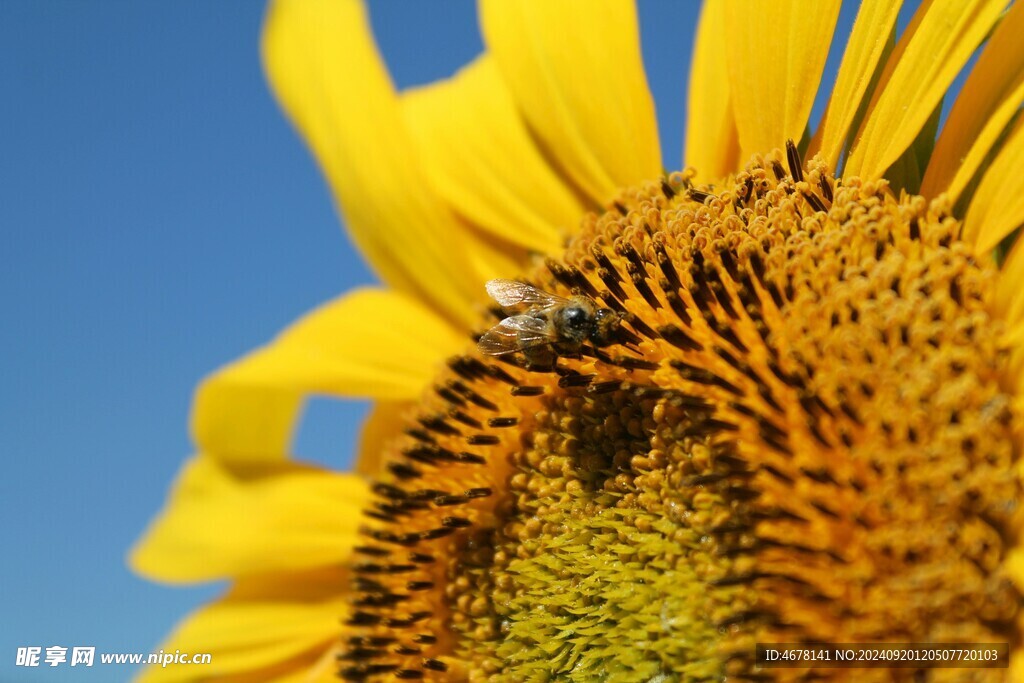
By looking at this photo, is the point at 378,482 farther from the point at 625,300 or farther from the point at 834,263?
the point at 834,263

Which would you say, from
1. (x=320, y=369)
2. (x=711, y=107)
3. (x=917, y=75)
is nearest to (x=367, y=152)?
(x=320, y=369)

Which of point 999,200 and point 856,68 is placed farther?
point 856,68

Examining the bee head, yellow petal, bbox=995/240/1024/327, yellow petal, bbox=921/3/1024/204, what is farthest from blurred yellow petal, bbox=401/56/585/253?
yellow petal, bbox=995/240/1024/327

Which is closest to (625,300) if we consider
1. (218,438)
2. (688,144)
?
(688,144)

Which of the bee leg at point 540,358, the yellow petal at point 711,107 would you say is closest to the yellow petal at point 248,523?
the bee leg at point 540,358

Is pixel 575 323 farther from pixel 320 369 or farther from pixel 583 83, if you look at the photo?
pixel 320 369

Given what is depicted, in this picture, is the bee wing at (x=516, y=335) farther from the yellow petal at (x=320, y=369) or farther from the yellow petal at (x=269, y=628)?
the yellow petal at (x=269, y=628)
